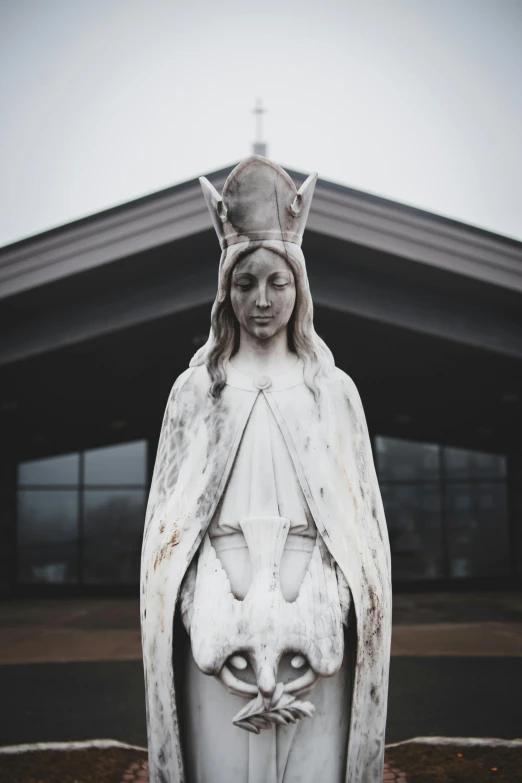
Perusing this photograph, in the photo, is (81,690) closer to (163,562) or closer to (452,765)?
(452,765)

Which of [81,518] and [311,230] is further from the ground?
[311,230]

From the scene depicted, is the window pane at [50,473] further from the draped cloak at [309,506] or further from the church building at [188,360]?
the draped cloak at [309,506]

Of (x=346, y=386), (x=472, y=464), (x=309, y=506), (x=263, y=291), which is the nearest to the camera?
(x=309, y=506)

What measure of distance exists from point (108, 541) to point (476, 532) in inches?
284

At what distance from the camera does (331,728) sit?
8.50ft

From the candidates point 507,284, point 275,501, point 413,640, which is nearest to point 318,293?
point 507,284

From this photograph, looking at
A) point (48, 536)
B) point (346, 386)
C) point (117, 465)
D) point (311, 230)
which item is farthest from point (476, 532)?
point (346, 386)

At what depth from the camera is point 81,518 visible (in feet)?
50.0

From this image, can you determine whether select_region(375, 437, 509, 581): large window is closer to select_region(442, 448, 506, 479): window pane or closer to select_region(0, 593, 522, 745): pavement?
select_region(442, 448, 506, 479): window pane

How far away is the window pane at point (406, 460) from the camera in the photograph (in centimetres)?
1549

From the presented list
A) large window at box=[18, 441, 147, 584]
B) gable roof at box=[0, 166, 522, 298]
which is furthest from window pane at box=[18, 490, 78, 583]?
gable roof at box=[0, 166, 522, 298]

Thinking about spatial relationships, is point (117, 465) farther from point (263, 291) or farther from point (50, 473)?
point (263, 291)

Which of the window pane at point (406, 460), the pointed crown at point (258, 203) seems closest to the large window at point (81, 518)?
the window pane at point (406, 460)

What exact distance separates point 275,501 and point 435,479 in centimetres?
1338
